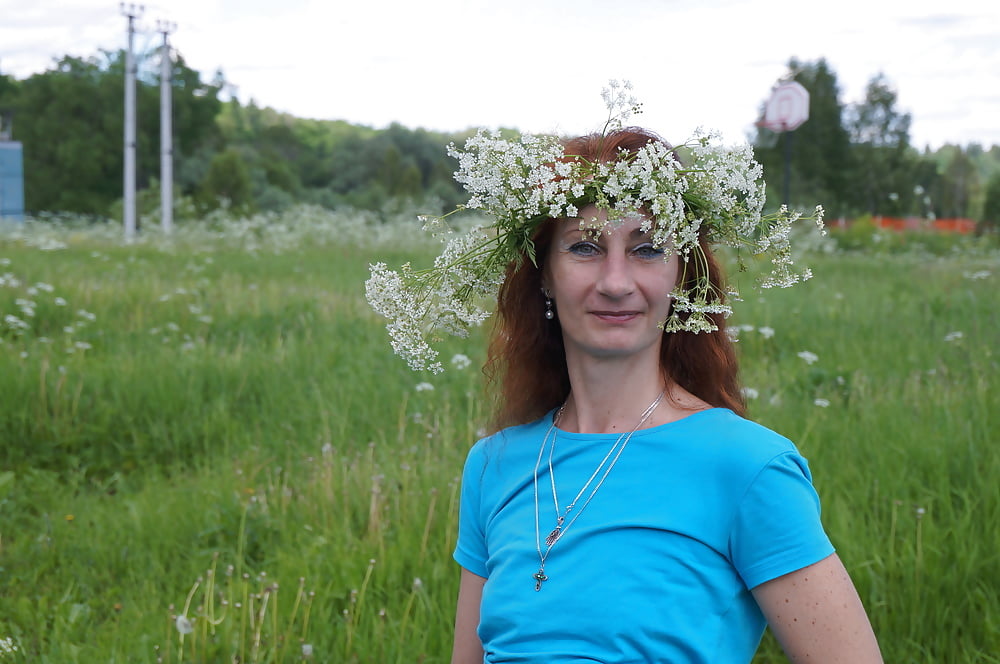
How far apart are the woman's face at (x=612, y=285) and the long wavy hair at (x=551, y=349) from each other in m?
A: 0.07

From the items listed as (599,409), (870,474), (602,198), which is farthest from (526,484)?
(870,474)

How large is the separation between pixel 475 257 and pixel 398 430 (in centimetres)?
305

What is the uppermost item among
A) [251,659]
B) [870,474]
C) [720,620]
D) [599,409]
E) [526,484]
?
[599,409]

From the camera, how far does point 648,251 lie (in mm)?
1956

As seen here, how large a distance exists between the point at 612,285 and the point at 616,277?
19 millimetres

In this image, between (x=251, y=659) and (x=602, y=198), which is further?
(x=251, y=659)

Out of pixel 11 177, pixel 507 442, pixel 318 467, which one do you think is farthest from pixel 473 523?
pixel 11 177

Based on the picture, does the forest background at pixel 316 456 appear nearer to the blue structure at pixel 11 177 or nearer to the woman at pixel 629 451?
the woman at pixel 629 451

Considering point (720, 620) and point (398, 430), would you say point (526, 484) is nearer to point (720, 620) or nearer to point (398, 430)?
point (720, 620)

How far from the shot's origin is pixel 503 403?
2.32 metres

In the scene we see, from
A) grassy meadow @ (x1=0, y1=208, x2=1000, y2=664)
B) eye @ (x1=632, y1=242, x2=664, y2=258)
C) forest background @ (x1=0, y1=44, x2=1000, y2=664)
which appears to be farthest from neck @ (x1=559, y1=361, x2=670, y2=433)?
grassy meadow @ (x1=0, y1=208, x2=1000, y2=664)

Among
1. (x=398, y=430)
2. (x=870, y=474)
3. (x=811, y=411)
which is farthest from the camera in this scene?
(x=398, y=430)

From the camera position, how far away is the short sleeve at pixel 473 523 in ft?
7.20

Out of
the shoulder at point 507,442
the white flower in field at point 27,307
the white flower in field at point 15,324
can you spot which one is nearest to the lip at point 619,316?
the shoulder at point 507,442
